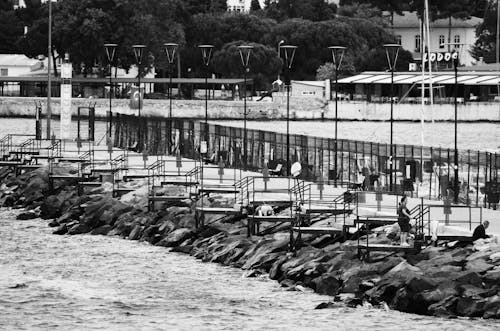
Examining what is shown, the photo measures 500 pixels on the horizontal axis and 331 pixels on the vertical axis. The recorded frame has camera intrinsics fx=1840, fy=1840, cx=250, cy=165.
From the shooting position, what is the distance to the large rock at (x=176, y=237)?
2559 inches

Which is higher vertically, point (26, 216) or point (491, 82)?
point (491, 82)

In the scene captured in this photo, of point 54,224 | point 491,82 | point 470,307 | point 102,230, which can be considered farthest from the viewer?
point 491,82

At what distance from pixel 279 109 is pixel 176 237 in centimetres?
10973

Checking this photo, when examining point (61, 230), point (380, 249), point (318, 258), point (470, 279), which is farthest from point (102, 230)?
point (470, 279)

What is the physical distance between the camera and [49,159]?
94.1 m

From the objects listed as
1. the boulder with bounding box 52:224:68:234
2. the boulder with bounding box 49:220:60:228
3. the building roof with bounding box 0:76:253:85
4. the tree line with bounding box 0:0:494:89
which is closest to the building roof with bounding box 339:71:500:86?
the tree line with bounding box 0:0:494:89

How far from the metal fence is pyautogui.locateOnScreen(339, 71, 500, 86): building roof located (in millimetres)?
64617

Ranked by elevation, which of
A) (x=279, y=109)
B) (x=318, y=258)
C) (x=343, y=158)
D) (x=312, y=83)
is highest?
(x=312, y=83)

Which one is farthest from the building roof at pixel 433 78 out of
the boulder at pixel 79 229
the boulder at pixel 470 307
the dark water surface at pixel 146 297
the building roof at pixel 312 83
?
the boulder at pixel 470 307

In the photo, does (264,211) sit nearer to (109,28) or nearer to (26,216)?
(26,216)

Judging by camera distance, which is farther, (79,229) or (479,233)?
(79,229)

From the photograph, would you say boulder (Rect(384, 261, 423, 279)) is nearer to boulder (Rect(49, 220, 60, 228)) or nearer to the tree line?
boulder (Rect(49, 220, 60, 228))

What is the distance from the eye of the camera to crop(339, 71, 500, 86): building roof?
173 metres

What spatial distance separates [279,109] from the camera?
17450 centimetres
